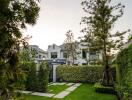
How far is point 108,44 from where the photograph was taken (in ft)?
68.4

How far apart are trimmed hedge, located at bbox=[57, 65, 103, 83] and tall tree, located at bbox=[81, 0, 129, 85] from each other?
17.7 ft

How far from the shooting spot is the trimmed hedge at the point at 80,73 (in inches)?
1033

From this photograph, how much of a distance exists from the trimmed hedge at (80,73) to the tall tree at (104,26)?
5392mm

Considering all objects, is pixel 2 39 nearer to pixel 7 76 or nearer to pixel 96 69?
pixel 7 76

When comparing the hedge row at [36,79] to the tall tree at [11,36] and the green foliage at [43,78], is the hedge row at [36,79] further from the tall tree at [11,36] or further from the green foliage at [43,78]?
the tall tree at [11,36]

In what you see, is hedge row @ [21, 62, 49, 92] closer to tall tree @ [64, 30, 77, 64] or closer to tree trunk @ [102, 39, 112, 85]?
tree trunk @ [102, 39, 112, 85]

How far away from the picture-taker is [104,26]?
800 inches

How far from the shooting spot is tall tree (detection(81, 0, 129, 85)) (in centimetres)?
2027

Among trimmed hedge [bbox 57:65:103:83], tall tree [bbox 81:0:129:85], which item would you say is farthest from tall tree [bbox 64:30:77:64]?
tall tree [bbox 81:0:129:85]

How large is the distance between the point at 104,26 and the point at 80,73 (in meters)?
9.16

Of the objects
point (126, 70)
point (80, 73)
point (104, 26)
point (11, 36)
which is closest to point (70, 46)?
point (80, 73)

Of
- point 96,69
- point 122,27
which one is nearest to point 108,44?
point 122,27

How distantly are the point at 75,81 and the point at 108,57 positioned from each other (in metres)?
7.76

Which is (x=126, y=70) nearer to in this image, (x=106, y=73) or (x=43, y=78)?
(x=43, y=78)
